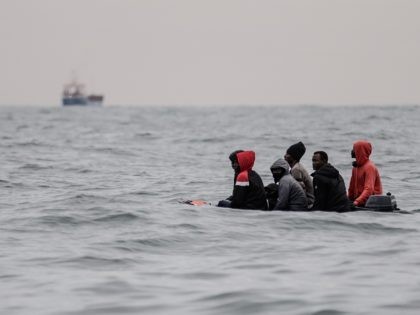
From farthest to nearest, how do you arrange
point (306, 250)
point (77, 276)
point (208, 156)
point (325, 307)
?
point (208, 156), point (306, 250), point (77, 276), point (325, 307)

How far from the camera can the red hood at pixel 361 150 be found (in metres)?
16.5

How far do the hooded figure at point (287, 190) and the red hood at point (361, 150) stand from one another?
1.25 meters

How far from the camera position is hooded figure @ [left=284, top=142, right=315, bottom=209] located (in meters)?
16.4

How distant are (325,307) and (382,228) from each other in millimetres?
5543

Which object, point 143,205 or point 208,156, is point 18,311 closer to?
point 143,205

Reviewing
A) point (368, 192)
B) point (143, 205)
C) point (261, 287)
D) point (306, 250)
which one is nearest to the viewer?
point (261, 287)

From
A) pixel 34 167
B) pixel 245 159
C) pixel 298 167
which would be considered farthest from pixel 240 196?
pixel 34 167

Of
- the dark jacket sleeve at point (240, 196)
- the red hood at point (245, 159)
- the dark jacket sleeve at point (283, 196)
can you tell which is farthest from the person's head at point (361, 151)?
the dark jacket sleeve at point (240, 196)

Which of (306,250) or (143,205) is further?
(143,205)

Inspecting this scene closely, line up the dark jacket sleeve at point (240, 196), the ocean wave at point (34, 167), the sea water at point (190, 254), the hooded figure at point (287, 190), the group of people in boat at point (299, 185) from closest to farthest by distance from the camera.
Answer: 1. the sea water at point (190, 254)
2. the group of people in boat at point (299, 185)
3. the hooded figure at point (287, 190)
4. the dark jacket sleeve at point (240, 196)
5. the ocean wave at point (34, 167)

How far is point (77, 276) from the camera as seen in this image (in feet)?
36.6

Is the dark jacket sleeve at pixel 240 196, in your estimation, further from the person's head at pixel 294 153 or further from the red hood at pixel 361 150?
the red hood at pixel 361 150

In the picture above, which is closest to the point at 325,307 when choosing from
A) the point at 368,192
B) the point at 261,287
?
the point at 261,287

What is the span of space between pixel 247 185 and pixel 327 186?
1316 millimetres
